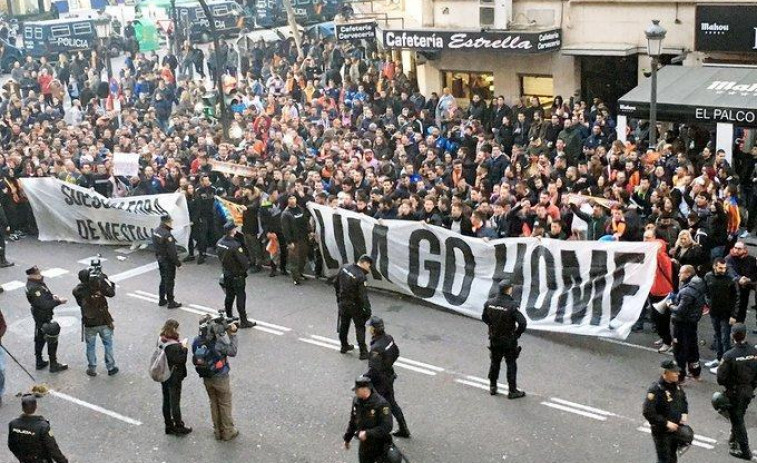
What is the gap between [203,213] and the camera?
60.7ft

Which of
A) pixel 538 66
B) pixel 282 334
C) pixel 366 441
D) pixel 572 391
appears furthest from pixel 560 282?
pixel 538 66

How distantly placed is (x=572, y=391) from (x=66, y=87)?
27291 mm

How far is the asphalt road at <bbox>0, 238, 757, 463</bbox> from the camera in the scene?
447 inches

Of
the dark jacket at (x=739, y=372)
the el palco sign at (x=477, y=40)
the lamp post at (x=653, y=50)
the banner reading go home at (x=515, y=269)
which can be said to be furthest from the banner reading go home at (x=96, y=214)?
the dark jacket at (x=739, y=372)

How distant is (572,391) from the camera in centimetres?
1248

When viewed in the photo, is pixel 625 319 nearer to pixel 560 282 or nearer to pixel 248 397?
pixel 560 282

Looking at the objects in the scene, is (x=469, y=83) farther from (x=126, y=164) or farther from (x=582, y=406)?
(x=582, y=406)

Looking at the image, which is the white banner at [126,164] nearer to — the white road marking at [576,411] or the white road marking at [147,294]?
the white road marking at [147,294]

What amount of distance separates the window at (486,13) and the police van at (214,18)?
2066 centimetres

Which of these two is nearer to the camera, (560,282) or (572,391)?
(572,391)

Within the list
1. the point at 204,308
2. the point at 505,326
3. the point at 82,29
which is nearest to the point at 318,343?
the point at 204,308

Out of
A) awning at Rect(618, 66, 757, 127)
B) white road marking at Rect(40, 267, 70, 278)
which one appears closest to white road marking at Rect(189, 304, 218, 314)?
white road marking at Rect(40, 267, 70, 278)

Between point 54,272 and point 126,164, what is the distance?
3.01 m

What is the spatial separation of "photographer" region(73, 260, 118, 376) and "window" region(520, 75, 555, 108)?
13400 millimetres
